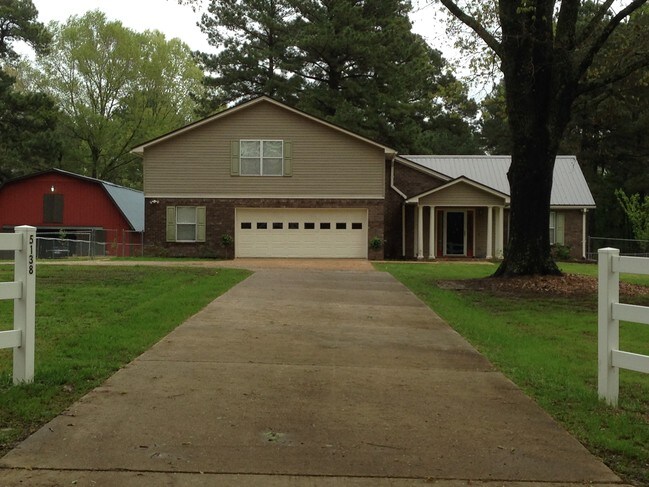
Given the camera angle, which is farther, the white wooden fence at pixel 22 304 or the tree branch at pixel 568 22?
the tree branch at pixel 568 22

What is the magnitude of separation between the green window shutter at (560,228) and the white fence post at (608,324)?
2789cm

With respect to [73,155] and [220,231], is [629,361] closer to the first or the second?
[220,231]

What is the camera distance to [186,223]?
27625mm

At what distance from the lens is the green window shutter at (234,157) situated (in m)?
27.3

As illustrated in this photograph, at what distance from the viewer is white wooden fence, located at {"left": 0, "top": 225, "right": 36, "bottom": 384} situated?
5598 mm

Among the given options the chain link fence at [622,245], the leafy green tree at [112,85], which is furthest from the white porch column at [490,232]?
the leafy green tree at [112,85]

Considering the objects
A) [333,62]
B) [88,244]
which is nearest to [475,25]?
[88,244]

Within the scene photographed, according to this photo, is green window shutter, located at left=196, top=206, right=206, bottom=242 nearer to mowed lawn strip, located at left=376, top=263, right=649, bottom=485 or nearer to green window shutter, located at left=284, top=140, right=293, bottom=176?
green window shutter, located at left=284, top=140, right=293, bottom=176

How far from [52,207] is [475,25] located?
2569cm

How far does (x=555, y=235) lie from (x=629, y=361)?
28.2 metres

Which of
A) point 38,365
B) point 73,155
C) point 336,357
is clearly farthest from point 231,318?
point 73,155

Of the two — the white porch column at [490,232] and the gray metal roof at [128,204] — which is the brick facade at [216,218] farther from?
the gray metal roof at [128,204]

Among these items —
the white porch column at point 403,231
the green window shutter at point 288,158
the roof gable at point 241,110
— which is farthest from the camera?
the white porch column at point 403,231

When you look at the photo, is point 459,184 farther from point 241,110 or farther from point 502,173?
point 241,110
